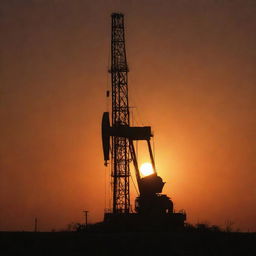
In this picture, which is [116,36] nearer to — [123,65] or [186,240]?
[123,65]

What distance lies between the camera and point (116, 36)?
65438mm

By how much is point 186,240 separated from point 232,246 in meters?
3.30

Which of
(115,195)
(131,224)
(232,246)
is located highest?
(115,195)

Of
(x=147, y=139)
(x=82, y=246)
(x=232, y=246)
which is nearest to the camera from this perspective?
(x=82, y=246)

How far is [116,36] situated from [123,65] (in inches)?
156

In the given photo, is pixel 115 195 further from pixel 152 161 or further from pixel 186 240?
pixel 186 240

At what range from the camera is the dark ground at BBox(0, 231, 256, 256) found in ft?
107

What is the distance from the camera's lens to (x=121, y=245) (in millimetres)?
34156

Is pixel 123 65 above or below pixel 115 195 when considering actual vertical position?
above

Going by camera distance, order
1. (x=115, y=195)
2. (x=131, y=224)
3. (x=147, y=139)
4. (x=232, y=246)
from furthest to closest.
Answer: (x=115, y=195) < (x=147, y=139) < (x=131, y=224) < (x=232, y=246)

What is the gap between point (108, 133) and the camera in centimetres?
5962

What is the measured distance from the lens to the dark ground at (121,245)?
3247 centimetres

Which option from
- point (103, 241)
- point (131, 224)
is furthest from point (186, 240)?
point (131, 224)

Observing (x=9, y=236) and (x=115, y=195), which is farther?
(x=115, y=195)
